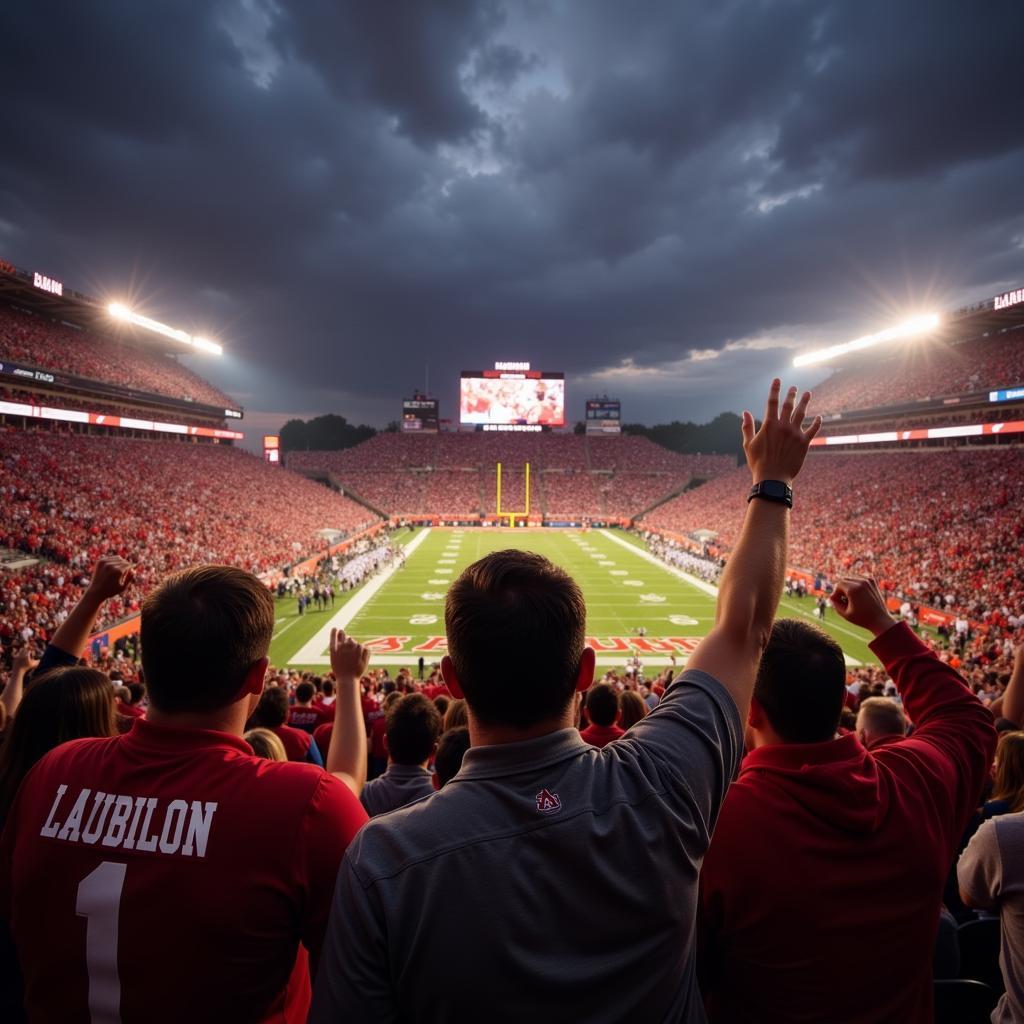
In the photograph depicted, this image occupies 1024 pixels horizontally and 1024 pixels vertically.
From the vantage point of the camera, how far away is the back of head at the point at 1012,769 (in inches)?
123

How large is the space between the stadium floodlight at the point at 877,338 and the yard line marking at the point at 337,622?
41616 millimetres

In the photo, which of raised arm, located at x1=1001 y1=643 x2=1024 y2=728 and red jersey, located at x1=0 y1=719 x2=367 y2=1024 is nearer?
red jersey, located at x1=0 y1=719 x2=367 y2=1024

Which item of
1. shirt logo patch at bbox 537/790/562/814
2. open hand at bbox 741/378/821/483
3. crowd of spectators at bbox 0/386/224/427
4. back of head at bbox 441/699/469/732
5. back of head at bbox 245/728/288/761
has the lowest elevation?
back of head at bbox 441/699/469/732

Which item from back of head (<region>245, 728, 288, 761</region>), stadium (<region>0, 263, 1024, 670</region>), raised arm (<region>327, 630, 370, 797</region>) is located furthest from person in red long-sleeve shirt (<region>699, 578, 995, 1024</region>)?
stadium (<region>0, 263, 1024, 670</region>)

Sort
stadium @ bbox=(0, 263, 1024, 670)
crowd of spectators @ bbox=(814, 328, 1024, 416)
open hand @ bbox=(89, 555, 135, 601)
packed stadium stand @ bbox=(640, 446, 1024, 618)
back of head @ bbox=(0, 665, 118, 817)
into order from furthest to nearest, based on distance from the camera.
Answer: crowd of spectators @ bbox=(814, 328, 1024, 416), packed stadium stand @ bbox=(640, 446, 1024, 618), stadium @ bbox=(0, 263, 1024, 670), open hand @ bbox=(89, 555, 135, 601), back of head @ bbox=(0, 665, 118, 817)

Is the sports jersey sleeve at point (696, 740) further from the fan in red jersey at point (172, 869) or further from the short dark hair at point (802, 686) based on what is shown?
the fan in red jersey at point (172, 869)

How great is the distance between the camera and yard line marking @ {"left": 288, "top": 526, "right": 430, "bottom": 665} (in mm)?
17345

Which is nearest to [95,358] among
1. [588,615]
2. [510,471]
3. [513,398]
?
[513,398]

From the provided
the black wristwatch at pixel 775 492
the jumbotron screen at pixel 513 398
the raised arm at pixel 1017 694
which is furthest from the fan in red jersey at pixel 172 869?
the jumbotron screen at pixel 513 398

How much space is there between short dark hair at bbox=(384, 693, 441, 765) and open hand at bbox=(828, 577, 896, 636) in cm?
219

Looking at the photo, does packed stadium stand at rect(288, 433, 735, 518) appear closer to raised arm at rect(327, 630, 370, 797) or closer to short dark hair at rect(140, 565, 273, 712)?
raised arm at rect(327, 630, 370, 797)

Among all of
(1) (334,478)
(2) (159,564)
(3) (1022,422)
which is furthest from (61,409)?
(3) (1022,422)

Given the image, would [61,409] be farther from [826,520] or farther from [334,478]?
[826,520]

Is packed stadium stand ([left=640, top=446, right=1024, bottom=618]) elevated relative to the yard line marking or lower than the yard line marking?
elevated
